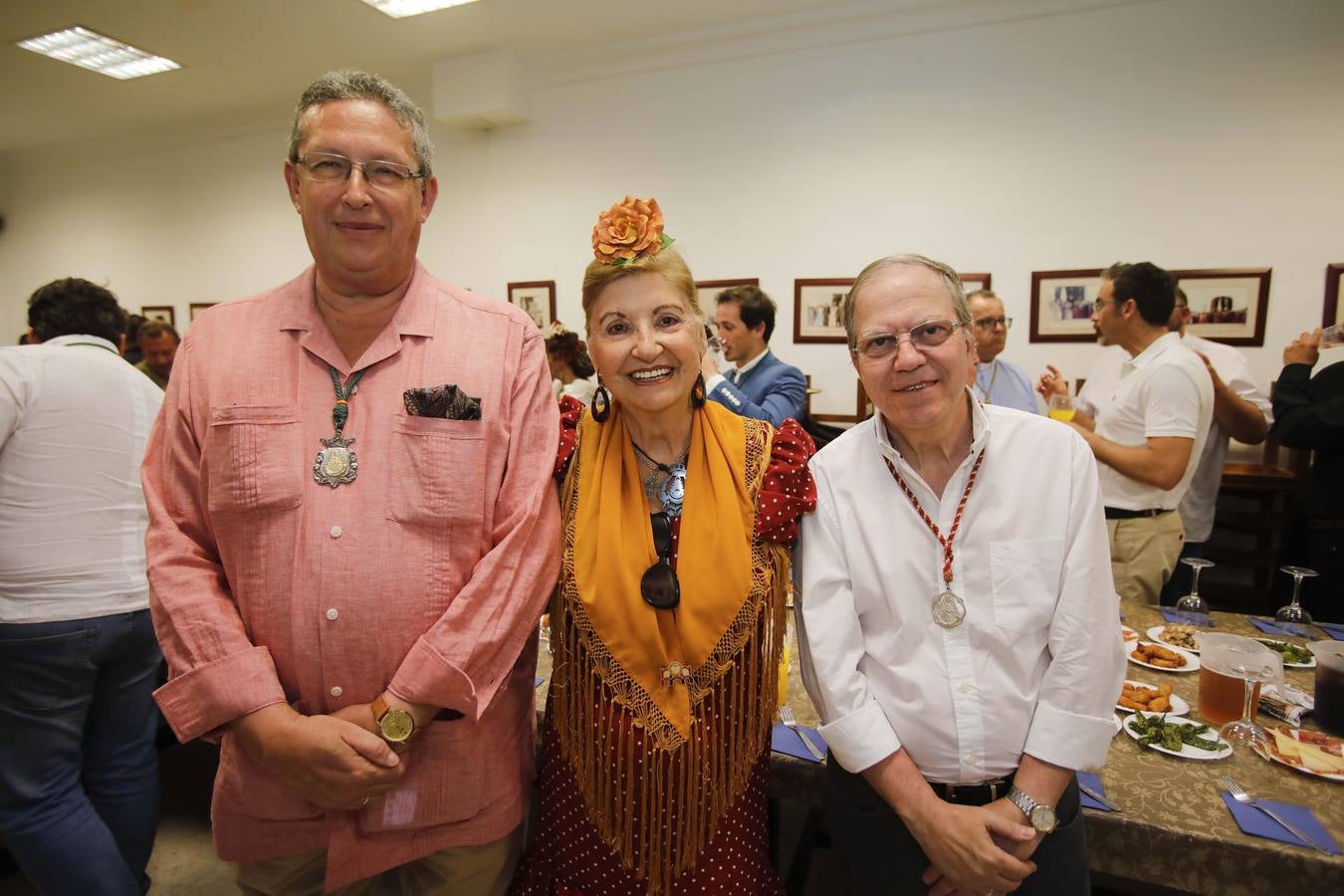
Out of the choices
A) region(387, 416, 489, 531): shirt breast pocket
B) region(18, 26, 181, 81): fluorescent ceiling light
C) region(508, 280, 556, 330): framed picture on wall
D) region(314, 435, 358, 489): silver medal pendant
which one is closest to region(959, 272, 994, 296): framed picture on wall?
region(508, 280, 556, 330): framed picture on wall

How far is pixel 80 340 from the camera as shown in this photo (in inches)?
90.3

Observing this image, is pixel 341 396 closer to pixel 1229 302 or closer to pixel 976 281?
pixel 976 281

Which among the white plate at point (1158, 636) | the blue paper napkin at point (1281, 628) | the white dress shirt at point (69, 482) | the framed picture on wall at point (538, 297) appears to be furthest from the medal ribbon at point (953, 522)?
the framed picture on wall at point (538, 297)

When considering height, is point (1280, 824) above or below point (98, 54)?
below

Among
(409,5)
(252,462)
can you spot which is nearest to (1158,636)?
(252,462)

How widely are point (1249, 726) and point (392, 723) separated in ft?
6.14

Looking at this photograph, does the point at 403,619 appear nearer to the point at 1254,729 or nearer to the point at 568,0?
the point at 1254,729

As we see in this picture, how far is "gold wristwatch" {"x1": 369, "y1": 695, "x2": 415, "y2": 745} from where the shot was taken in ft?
4.03

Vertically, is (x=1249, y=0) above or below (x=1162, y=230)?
above

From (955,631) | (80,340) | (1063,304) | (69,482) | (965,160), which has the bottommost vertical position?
(955,631)

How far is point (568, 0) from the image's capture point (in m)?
4.62

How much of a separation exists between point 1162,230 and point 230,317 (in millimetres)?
4881

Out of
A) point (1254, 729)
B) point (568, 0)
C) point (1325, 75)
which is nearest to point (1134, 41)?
point (1325, 75)

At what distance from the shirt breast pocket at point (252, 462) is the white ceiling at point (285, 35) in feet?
14.4
